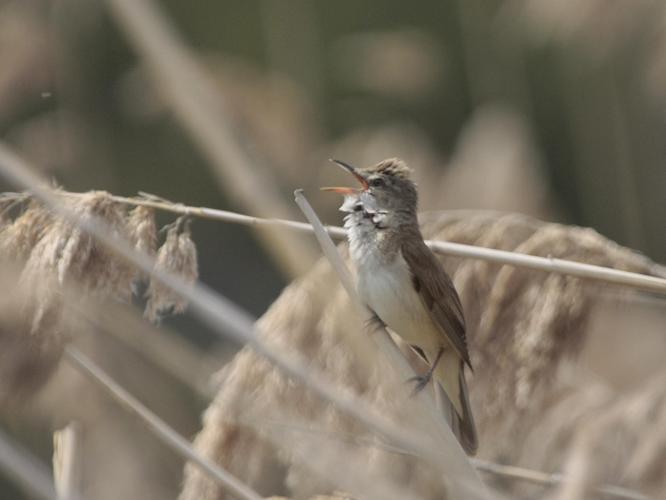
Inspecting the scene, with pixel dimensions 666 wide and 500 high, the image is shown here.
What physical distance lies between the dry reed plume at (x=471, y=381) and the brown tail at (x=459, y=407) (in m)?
0.04

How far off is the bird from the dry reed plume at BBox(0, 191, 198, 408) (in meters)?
0.73

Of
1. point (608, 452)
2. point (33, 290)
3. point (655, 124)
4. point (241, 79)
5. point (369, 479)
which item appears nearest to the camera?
point (33, 290)

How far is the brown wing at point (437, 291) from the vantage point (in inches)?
133

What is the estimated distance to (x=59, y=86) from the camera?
5.50m

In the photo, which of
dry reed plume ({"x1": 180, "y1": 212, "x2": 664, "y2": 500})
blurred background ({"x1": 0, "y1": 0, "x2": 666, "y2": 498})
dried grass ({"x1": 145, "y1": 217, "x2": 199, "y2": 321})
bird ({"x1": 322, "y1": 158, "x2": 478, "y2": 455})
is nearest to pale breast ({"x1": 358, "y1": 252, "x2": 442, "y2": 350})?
bird ({"x1": 322, "y1": 158, "x2": 478, "y2": 455})

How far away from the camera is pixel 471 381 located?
3441mm

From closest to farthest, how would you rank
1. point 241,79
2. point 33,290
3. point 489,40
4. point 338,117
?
point 33,290 → point 241,79 → point 489,40 → point 338,117

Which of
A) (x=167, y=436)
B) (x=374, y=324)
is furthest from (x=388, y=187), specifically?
(x=167, y=436)

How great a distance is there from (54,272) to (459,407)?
132cm

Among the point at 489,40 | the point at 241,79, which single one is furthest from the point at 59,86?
the point at 489,40

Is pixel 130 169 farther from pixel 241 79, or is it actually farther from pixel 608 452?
pixel 608 452

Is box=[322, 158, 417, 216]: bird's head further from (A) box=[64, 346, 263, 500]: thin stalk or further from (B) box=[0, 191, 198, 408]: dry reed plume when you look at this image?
(A) box=[64, 346, 263, 500]: thin stalk

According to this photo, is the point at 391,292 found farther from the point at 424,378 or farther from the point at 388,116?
the point at 388,116

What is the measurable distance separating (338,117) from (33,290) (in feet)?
25.6
